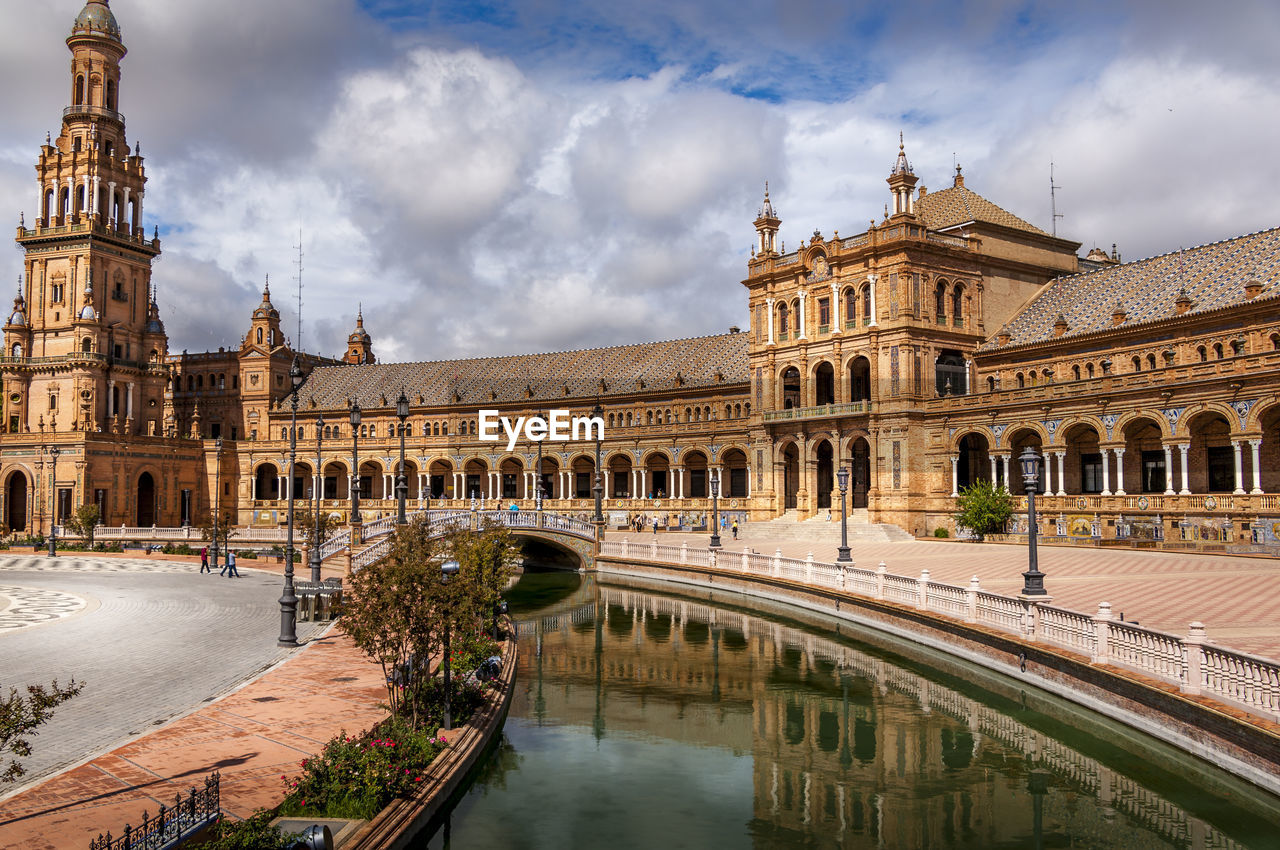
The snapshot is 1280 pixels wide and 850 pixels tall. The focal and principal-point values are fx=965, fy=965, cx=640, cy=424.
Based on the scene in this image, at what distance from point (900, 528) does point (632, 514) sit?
21.9 metres

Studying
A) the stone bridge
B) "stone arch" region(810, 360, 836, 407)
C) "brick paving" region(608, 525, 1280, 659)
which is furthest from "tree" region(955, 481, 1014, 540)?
the stone bridge

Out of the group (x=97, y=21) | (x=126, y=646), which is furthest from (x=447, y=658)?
(x=97, y=21)

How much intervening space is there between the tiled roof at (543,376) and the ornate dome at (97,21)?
33.4m

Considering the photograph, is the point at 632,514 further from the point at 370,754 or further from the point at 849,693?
the point at 370,754

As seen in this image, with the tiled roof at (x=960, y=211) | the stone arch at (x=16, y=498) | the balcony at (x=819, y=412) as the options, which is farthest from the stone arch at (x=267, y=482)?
the tiled roof at (x=960, y=211)

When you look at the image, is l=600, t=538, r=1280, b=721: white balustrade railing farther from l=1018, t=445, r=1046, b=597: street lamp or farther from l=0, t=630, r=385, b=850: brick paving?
l=0, t=630, r=385, b=850: brick paving

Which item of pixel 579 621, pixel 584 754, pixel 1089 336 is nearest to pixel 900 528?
pixel 1089 336

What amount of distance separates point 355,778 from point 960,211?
188ft

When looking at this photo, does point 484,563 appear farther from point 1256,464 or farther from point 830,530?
point 830,530

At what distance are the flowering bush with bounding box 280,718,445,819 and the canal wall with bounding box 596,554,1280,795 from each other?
1125 cm

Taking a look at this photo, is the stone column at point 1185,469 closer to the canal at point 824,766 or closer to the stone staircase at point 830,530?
→ the stone staircase at point 830,530

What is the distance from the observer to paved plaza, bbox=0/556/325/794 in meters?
15.4

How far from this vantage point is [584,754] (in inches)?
672

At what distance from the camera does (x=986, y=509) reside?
46656 millimetres
